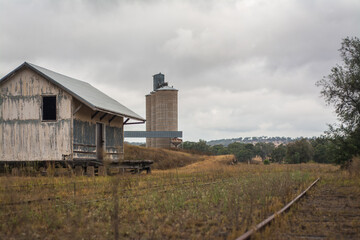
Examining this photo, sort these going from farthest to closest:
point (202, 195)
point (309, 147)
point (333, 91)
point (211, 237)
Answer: point (309, 147) < point (333, 91) < point (202, 195) < point (211, 237)

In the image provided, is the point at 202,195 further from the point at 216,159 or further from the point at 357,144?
the point at 216,159

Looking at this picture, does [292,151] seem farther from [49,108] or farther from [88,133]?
[49,108]

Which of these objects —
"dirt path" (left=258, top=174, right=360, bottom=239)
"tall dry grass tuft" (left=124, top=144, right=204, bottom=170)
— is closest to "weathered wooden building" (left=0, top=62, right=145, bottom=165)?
"tall dry grass tuft" (left=124, top=144, right=204, bottom=170)

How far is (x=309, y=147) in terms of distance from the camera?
75.8 metres

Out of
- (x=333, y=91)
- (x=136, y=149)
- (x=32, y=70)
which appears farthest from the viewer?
(x=136, y=149)

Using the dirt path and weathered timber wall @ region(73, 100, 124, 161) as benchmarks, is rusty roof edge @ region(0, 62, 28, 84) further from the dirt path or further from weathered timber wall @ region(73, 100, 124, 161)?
the dirt path

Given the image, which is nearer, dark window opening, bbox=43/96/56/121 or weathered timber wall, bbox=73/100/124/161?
weathered timber wall, bbox=73/100/124/161

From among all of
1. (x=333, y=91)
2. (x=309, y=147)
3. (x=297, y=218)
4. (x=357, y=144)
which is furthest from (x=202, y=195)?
(x=309, y=147)

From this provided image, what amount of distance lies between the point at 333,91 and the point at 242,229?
25104 millimetres

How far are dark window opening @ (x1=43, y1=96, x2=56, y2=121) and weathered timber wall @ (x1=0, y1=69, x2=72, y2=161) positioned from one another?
27 cm

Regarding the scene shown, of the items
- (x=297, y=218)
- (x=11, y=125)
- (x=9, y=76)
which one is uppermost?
(x=9, y=76)

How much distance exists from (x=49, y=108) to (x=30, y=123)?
45.2 inches

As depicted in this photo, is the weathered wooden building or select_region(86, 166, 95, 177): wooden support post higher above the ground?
the weathered wooden building

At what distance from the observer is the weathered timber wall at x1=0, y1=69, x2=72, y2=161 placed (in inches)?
723
